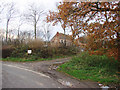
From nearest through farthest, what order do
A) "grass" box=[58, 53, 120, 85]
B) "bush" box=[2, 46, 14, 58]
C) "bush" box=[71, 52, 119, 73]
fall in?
1. "grass" box=[58, 53, 120, 85]
2. "bush" box=[71, 52, 119, 73]
3. "bush" box=[2, 46, 14, 58]

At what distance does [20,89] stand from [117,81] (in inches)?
180

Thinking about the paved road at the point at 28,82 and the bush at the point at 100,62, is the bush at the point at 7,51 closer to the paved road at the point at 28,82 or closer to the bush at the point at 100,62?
the paved road at the point at 28,82

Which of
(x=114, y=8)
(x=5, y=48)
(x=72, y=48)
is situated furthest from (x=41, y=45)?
(x=114, y=8)

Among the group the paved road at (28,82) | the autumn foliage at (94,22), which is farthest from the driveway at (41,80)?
the autumn foliage at (94,22)

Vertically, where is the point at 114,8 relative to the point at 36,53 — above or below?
above

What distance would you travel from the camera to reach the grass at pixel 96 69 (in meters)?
5.39

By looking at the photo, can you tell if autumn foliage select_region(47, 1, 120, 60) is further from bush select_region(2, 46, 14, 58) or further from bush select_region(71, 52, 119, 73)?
bush select_region(2, 46, 14, 58)

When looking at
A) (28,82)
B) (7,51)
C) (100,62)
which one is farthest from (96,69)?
(7,51)

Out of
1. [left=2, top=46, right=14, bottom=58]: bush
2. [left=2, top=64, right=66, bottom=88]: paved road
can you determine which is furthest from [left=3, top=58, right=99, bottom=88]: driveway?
[left=2, top=46, right=14, bottom=58]: bush

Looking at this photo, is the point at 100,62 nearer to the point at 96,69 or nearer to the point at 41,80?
the point at 96,69

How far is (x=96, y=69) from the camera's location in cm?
708

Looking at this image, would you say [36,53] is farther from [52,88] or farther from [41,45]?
[52,88]

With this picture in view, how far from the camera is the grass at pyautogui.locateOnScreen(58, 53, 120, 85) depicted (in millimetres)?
5394

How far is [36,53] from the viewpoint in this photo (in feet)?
46.5
